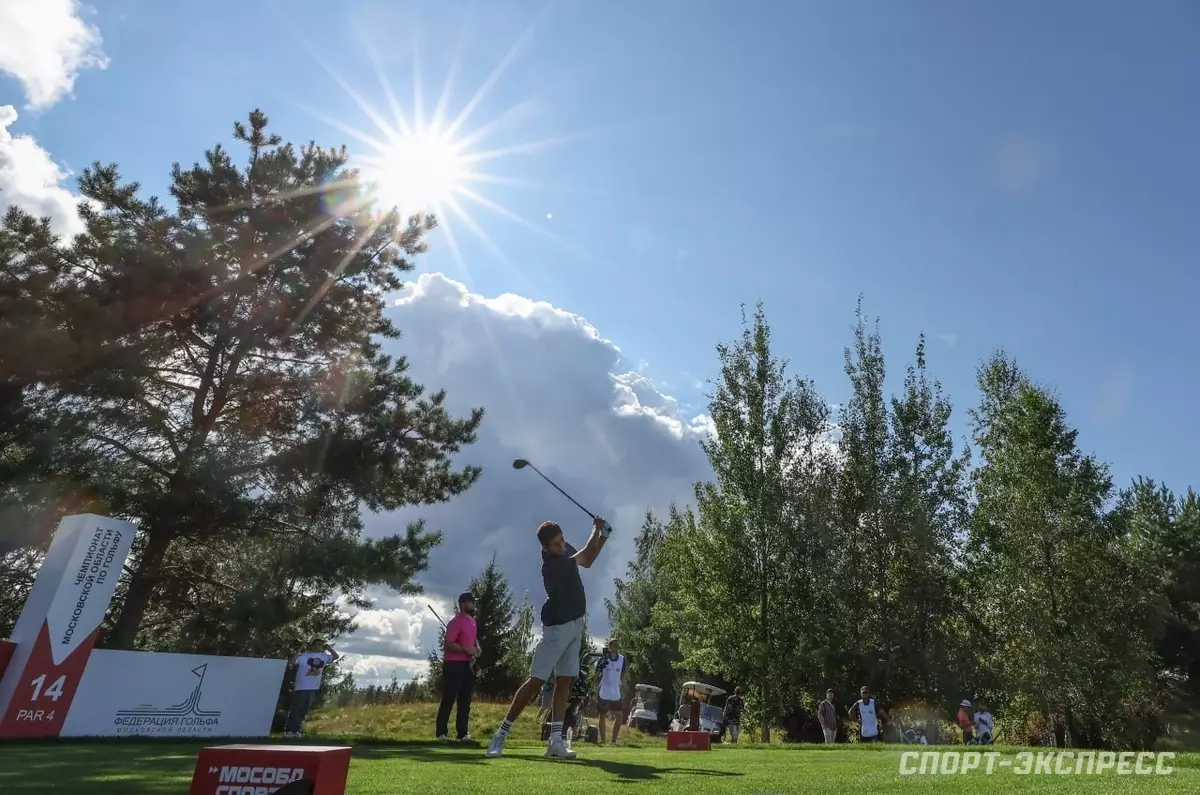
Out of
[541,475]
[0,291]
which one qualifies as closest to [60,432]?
[0,291]

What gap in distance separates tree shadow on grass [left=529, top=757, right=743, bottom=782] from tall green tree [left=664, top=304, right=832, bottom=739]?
74.8 feet

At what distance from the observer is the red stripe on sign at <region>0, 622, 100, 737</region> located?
10.4m

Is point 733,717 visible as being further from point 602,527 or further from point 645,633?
point 602,527

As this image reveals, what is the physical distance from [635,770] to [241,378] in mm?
16753

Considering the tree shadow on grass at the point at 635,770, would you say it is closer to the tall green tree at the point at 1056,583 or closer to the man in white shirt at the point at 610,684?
the man in white shirt at the point at 610,684

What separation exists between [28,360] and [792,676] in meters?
25.5

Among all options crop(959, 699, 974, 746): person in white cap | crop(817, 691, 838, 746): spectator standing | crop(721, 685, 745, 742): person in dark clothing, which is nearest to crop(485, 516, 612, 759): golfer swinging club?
crop(817, 691, 838, 746): spectator standing

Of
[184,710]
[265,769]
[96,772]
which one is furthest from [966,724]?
[265,769]

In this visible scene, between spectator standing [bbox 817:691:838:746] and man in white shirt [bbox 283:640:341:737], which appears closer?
man in white shirt [bbox 283:640:341:737]

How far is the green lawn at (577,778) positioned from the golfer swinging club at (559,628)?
44 centimetres

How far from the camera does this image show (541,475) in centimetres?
1063

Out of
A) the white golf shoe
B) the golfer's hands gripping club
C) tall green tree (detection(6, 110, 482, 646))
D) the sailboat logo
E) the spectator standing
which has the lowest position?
the white golf shoe

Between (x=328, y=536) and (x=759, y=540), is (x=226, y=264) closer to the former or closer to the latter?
(x=328, y=536)

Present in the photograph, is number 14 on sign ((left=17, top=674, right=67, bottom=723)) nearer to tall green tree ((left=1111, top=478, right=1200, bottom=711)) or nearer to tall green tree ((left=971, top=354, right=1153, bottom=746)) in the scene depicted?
tall green tree ((left=971, top=354, right=1153, bottom=746))
